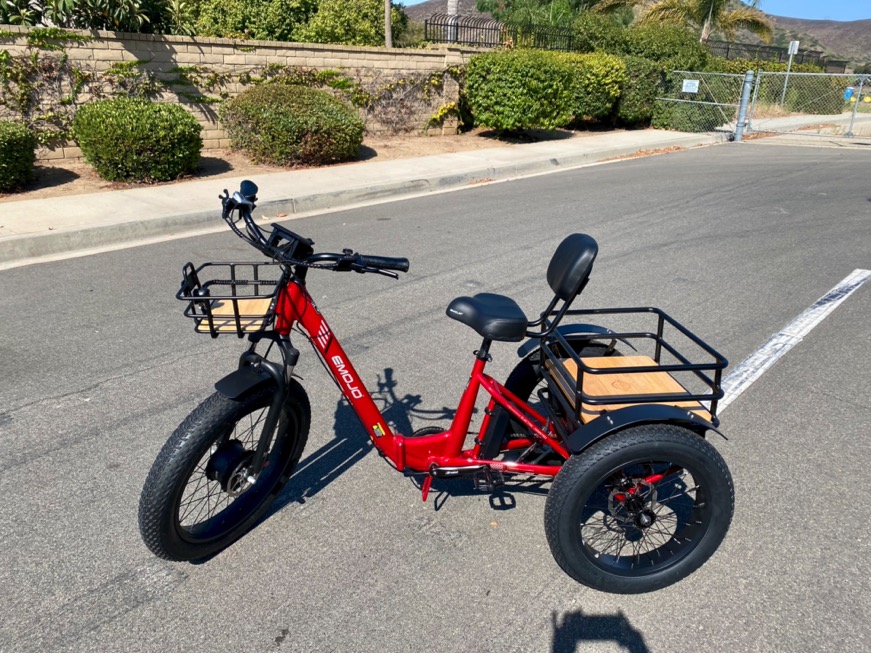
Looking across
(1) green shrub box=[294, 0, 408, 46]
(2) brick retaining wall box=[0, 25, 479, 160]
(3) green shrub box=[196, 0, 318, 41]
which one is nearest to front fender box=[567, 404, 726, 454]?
(2) brick retaining wall box=[0, 25, 479, 160]

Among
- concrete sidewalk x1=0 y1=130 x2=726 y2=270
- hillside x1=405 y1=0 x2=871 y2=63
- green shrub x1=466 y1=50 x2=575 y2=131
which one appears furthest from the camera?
hillside x1=405 y1=0 x2=871 y2=63

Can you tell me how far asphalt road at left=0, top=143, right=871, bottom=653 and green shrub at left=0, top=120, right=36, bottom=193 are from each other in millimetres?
3070

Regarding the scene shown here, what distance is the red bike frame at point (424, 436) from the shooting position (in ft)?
8.82

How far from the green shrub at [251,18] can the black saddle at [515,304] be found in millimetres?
16613

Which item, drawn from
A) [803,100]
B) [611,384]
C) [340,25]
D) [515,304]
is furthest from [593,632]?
[803,100]

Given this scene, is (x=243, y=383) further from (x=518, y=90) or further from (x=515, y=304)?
(x=518, y=90)

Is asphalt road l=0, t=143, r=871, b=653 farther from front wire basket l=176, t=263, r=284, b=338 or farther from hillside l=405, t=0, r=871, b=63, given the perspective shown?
hillside l=405, t=0, r=871, b=63

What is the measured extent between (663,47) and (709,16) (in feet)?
27.0

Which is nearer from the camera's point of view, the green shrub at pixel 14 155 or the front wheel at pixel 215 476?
the front wheel at pixel 215 476

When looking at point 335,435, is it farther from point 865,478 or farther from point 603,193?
point 603,193

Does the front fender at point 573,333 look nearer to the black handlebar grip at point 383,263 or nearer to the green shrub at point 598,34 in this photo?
the black handlebar grip at point 383,263

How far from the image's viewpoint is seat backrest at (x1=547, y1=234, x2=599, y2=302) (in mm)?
2660

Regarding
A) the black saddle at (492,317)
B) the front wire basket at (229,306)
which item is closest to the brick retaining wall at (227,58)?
the front wire basket at (229,306)

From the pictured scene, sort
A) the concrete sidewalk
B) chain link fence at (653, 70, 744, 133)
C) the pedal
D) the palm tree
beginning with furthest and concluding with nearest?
the palm tree → chain link fence at (653, 70, 744, 133) → the concrete sidewalk → the pedal
